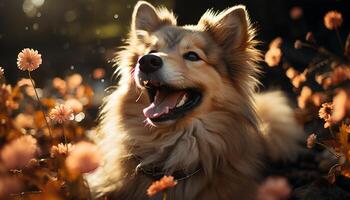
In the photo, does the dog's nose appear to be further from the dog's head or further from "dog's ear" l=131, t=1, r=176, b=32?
"dog's ear" l=131, t=1, r=176, b=32

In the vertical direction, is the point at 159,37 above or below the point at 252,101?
above

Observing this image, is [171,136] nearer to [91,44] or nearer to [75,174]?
[75,174]

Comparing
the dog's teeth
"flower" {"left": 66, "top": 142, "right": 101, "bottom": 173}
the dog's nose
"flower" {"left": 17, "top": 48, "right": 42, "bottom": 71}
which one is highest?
"flower" {"left": 17, "top": 48, "right": 42, "bottom": 71}

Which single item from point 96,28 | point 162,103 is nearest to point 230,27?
point 162,103

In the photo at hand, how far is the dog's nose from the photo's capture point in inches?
133

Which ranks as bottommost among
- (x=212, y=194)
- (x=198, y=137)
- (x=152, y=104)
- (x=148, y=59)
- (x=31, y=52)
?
(x=212, y=194)

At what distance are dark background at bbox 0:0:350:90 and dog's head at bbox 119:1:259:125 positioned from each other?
3.29 meters

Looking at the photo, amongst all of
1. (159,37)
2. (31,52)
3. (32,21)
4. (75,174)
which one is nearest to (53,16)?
(32,21)

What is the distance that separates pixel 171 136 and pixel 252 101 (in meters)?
0.75

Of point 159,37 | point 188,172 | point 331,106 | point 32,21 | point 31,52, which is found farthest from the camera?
point 32,21

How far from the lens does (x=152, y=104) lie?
3605mm

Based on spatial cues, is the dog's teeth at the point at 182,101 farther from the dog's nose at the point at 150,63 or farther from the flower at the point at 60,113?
the flower at the point at 60,113

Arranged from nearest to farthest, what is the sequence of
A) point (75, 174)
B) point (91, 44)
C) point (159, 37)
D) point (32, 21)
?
point (75, 174) < point (159, 37) < point (91, 44) < point (32, 21)

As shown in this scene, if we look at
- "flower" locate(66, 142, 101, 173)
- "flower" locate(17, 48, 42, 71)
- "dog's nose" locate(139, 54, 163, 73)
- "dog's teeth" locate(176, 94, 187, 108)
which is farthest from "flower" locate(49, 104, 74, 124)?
"flower" locate(66, 142, 101, 173)
